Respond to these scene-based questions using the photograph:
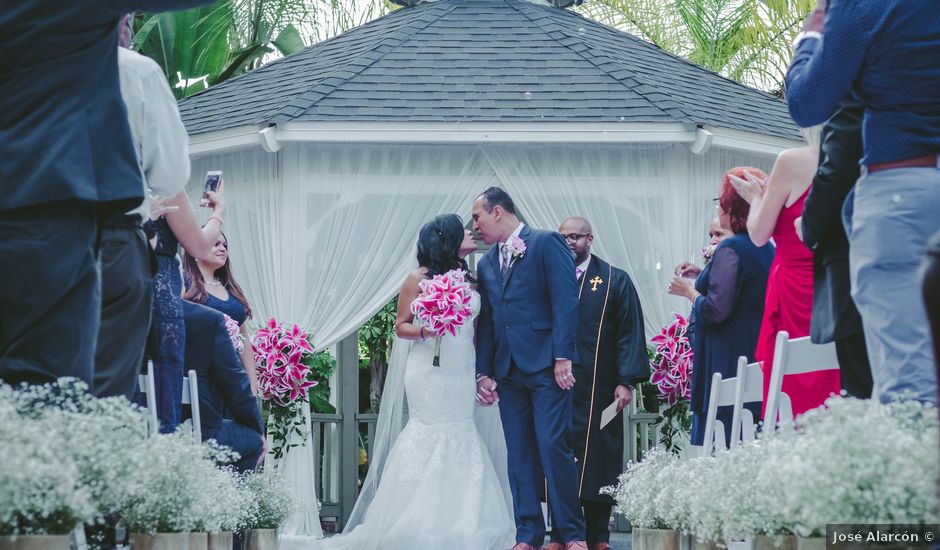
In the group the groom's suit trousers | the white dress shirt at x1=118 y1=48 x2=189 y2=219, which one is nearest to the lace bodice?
the groom's suit trousers

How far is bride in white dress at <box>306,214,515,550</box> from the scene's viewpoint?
870cm

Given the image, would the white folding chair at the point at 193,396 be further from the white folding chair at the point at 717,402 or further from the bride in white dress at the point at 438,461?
the bride in white dress at the point at 438,461

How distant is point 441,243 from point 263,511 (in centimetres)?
275

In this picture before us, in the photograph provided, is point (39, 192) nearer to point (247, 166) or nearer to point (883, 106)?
point (883, 106)

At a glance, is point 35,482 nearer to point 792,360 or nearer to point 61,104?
point 61,104

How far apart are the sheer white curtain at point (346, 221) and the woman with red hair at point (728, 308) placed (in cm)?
400

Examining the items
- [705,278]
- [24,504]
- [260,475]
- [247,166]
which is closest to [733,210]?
[705,278]

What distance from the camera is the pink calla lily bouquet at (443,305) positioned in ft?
28.7

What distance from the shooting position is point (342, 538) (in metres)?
9.23

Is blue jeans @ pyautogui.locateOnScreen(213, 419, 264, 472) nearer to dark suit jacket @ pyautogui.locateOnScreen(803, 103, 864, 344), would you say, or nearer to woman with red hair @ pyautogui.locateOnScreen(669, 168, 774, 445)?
woman with red hair @ pyautogui.locateOnScreen(669, 168, 774, 445)

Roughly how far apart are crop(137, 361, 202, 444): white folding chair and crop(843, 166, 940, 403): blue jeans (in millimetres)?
2668

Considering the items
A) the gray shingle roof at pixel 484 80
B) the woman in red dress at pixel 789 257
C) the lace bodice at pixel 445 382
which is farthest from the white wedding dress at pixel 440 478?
the woman in red dress at pixel 789 257

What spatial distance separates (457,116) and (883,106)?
289 inches

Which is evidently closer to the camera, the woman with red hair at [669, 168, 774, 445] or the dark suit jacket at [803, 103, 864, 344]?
the dark suit jacket at [803, 103, 864, 344]
